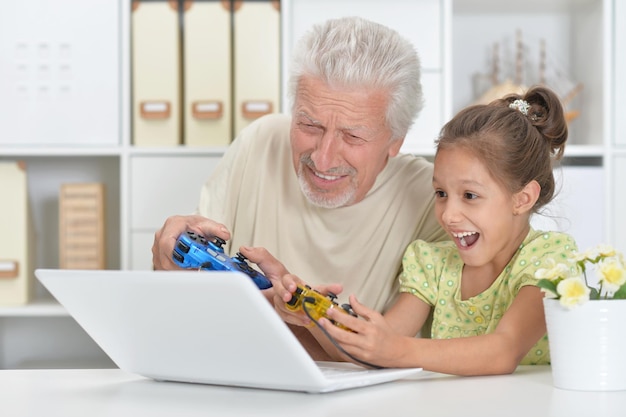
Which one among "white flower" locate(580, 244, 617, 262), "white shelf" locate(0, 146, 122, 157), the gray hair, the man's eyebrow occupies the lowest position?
"white flower" locate(580, 244, 617, 262)

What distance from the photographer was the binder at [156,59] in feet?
8.02

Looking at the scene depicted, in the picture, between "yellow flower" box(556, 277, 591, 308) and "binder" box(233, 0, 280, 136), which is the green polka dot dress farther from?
"binder" box(233, 0, 280, 136)

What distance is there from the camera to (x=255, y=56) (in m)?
2.44

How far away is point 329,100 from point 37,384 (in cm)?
71

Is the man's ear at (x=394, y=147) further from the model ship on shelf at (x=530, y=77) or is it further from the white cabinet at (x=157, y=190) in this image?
the model ship on shelf at (x=530, y=77)

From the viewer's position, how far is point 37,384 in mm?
960

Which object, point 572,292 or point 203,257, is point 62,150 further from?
point 572,292

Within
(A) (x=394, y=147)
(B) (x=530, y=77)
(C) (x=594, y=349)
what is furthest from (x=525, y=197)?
(B) (x=530, y=77)

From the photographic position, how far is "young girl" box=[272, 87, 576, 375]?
128 centimetres

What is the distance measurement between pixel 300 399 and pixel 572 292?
12.2 inches

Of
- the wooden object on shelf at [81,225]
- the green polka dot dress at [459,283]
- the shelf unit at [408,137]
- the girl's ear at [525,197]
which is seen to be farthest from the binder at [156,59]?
the girl's ear at [525,197]

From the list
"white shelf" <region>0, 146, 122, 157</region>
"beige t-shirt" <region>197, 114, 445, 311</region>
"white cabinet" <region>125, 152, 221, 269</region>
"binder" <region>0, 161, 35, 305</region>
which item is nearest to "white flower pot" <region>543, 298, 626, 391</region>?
"beige t-shirt" <region>197, 114, 445, 311</region>

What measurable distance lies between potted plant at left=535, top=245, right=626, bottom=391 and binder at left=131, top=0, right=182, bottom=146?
1.68 m

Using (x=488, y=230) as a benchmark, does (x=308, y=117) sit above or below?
above
